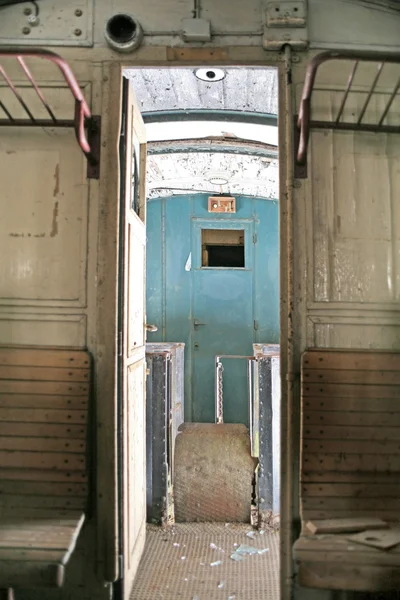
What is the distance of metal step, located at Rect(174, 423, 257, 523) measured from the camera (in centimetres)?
349

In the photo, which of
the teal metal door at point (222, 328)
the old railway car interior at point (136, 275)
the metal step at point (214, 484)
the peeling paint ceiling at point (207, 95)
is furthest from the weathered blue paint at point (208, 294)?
the old railway car interior at point (136, 275)

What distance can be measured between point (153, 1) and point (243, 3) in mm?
512

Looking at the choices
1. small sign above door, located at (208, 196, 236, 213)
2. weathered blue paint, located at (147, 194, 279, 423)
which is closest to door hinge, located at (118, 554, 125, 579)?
weathered blue paint, located at (147, 194, 279, 423)

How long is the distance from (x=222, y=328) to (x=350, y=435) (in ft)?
13.3

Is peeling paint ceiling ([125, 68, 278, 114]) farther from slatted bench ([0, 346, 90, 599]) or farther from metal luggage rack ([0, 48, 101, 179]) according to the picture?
slatted bench ([0, 346, 90, 599])

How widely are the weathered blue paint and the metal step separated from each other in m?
2.54

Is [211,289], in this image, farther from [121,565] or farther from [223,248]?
[121,565]

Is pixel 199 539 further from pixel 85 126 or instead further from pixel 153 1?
pixel 153 1

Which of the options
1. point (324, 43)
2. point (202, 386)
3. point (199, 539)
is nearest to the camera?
point (324, 43)

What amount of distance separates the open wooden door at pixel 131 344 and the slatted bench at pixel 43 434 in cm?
25

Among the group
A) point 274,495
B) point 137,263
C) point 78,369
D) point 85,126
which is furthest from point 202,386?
point 85,126

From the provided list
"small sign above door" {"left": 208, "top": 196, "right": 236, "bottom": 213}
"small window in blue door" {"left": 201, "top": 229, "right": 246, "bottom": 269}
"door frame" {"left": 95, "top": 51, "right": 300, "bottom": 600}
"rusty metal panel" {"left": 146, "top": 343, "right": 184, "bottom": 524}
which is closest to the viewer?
"door frame" {"left": 95, "top": 51, "right": 300, "bottom": 600}

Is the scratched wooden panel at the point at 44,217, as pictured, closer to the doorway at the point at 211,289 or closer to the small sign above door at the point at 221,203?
the doorway at the point at 211,289

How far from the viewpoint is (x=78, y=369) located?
2.27 m
